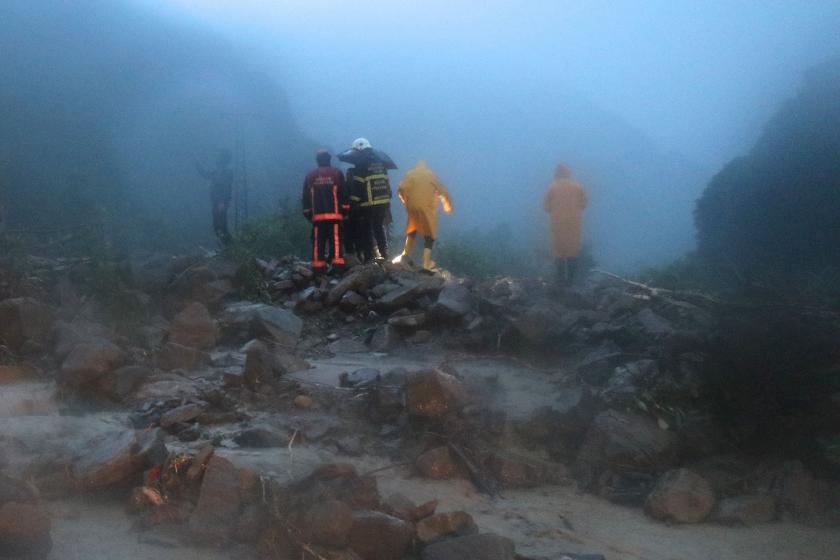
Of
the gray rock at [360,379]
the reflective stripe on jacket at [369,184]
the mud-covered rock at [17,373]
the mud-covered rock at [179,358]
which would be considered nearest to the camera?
the mud-covered rock at [17,373]

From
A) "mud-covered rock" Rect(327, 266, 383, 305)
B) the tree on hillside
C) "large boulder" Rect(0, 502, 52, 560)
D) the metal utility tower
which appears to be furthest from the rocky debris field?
the metal utility tower

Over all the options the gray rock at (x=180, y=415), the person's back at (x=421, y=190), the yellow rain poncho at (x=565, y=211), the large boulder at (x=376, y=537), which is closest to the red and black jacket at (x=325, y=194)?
the person's back at (x=421, y=190)

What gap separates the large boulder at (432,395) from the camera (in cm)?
484

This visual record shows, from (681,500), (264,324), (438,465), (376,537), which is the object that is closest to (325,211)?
(264,324)

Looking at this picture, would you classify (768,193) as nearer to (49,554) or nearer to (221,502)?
(221,502)

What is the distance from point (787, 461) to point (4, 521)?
12.3 ft

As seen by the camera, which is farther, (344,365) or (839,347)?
(344,365)

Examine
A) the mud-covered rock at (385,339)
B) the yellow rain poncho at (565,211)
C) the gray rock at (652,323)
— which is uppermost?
the yellow rain poncho at (565,211)

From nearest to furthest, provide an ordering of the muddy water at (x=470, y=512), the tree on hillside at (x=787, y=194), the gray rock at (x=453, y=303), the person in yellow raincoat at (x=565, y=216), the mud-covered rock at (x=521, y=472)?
1. the muddy water at (x=470, y=512)
2. the mud-covered rock at (x=521, y=472)
3. the gray rock at (x=453, y=303)
4. the tree on hillside at (x=787, y=194)
5. the person in yellow raincoat at (x=565, y=216)

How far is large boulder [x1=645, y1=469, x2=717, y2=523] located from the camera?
4.14 meters

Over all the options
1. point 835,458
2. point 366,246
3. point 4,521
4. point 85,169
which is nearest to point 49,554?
point 4,521

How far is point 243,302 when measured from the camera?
8547 millimetres

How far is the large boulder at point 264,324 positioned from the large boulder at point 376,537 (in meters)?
3.89

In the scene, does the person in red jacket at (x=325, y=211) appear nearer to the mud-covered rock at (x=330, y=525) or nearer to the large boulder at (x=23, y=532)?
the mud-covered rock at (x=330, y=525)
